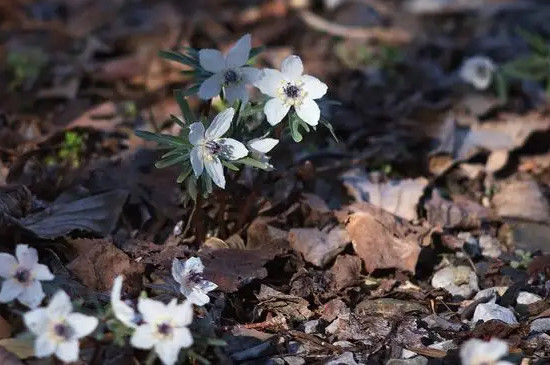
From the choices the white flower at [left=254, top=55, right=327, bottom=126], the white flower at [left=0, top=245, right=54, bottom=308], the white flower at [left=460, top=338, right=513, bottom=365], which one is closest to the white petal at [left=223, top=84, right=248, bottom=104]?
the white flower at [left=254, top=55, right=327, bottom=126]

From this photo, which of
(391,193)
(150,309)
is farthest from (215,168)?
(391,193)

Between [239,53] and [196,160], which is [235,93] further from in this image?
[196,160]

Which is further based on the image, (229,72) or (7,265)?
(229,72)

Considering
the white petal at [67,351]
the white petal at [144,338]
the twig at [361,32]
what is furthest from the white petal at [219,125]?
the twig at [361,32]


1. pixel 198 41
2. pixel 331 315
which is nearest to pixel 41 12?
pixel 198 41

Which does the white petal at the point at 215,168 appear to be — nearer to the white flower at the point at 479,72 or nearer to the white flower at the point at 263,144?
the white flower at the point at 263,144

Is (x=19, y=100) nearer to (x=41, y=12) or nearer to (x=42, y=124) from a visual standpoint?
(x=42, y=124)

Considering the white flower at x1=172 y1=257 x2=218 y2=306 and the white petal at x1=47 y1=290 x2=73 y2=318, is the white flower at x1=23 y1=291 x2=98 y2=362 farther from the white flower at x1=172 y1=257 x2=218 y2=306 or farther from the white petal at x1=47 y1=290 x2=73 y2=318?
the white flower at x1=172 y1=257 x2=218 y2=306

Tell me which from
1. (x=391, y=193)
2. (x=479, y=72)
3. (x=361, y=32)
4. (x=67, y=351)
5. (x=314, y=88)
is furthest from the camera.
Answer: (x=361, y=32)
